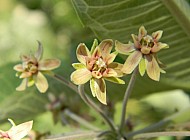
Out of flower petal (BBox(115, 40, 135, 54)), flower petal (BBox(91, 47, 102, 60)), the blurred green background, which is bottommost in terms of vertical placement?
the blurred green background

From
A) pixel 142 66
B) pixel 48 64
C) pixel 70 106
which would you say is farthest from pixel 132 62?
pixel 70 106

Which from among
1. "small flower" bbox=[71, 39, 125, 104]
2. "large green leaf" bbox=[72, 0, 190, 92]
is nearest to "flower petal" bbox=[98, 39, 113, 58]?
"small flower" bbox=[71, 39, 125, 104]

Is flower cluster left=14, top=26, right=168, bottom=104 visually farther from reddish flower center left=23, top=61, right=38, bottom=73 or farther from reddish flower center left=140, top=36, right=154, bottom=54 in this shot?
reddish flower center left=23, top=61, right=38, bottom=73

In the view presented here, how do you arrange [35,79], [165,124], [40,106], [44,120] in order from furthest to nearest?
[44,120] < [40,106] < [165,124] < [35,79]

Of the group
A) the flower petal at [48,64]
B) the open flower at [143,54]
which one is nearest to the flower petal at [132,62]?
the open flower at [143,54]

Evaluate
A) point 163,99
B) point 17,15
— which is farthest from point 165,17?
point 17,15

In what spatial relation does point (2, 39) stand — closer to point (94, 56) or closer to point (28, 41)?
point (28, 41)

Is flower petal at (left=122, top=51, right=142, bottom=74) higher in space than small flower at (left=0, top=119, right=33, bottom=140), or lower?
higher
